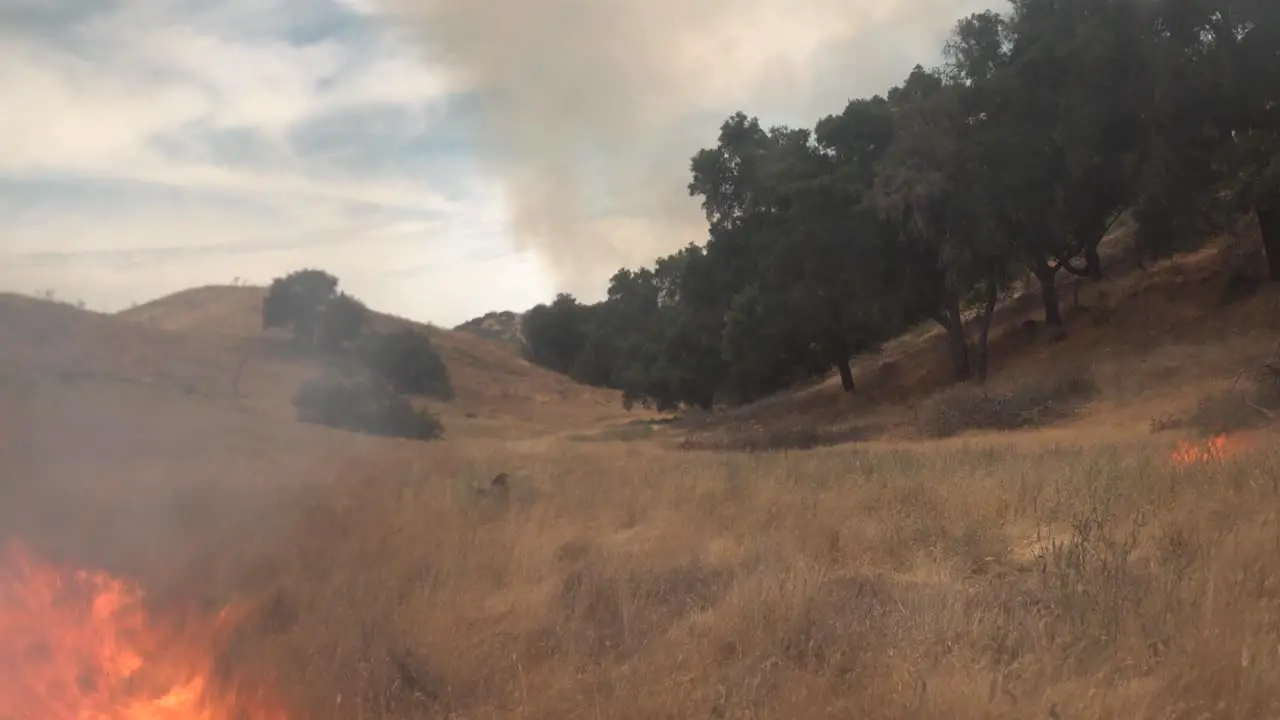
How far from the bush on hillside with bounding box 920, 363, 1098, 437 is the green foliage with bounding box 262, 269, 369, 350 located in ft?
138

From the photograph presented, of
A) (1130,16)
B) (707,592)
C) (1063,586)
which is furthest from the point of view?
(1130,16)

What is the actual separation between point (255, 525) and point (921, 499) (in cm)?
616

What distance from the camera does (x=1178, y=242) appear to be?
23.2 metres

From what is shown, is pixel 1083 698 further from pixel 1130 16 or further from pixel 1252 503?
pixel 1130 16

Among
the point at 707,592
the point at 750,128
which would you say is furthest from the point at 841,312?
the point at 707,592

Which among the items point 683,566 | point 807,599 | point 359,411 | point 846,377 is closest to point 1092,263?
point 846,377

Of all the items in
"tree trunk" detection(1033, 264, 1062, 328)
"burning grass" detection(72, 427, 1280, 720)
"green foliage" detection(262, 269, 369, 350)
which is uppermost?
"green foliage" detection(262, 269, 369, 350)

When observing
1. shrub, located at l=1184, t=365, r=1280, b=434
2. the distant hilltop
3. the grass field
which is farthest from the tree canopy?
the distant hilltop

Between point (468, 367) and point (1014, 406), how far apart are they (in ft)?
172

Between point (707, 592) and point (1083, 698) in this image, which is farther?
point (707, 592)

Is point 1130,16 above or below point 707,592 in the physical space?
above

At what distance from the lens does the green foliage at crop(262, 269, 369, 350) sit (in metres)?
55.2

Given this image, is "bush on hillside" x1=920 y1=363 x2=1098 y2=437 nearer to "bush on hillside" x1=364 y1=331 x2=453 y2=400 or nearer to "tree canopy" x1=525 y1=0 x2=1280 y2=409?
"tree canopy" x1=525 y1=0 x2=1280 y2=409

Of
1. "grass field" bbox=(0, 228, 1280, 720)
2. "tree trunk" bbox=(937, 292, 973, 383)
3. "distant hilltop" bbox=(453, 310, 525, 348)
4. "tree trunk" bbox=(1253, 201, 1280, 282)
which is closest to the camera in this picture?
"grass field" bbox=(0, 228, 1280, 720)
